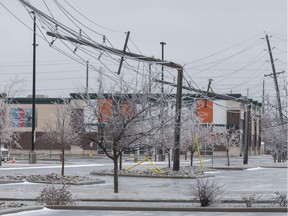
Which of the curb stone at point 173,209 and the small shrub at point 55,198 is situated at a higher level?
the small shrub at point 55,198

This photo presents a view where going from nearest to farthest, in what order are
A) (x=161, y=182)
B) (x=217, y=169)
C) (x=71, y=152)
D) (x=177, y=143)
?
1. (x=161, y=182)
2. (x=177, y=143)
3. (x=217, y=169)
4. (x=71, y=152)

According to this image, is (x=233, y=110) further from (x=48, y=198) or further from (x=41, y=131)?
(x=48, y=198)

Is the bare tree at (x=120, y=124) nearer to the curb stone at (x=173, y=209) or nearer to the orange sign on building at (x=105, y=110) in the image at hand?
the orange sign on building at (x=105, y=110)

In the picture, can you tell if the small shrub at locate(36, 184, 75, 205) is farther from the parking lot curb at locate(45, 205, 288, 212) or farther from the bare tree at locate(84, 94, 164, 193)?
the bare tree at locate(84, 94, 164, 193)

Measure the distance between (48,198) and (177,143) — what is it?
1756cm

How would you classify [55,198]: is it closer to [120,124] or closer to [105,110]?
[120,124]

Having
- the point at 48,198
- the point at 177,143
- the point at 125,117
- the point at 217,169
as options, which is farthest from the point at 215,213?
the point at 217,169

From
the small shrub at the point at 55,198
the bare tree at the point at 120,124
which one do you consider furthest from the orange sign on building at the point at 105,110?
the small shrub at the point at 55,198

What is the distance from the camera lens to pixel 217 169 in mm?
50312

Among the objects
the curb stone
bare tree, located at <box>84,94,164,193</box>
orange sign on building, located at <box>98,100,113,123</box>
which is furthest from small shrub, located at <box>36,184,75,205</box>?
orange sign on building, located at <box>98,100,113,123</box>

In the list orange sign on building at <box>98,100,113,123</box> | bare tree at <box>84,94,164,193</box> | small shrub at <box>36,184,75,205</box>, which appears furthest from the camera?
orange sign on building at <box>98,100,113,123</box>

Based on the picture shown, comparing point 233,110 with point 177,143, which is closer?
point 177,143

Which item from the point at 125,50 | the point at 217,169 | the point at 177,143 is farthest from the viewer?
the point at 217,169

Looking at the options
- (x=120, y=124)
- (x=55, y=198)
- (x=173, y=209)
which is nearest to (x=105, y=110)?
(x=120, y=124)
